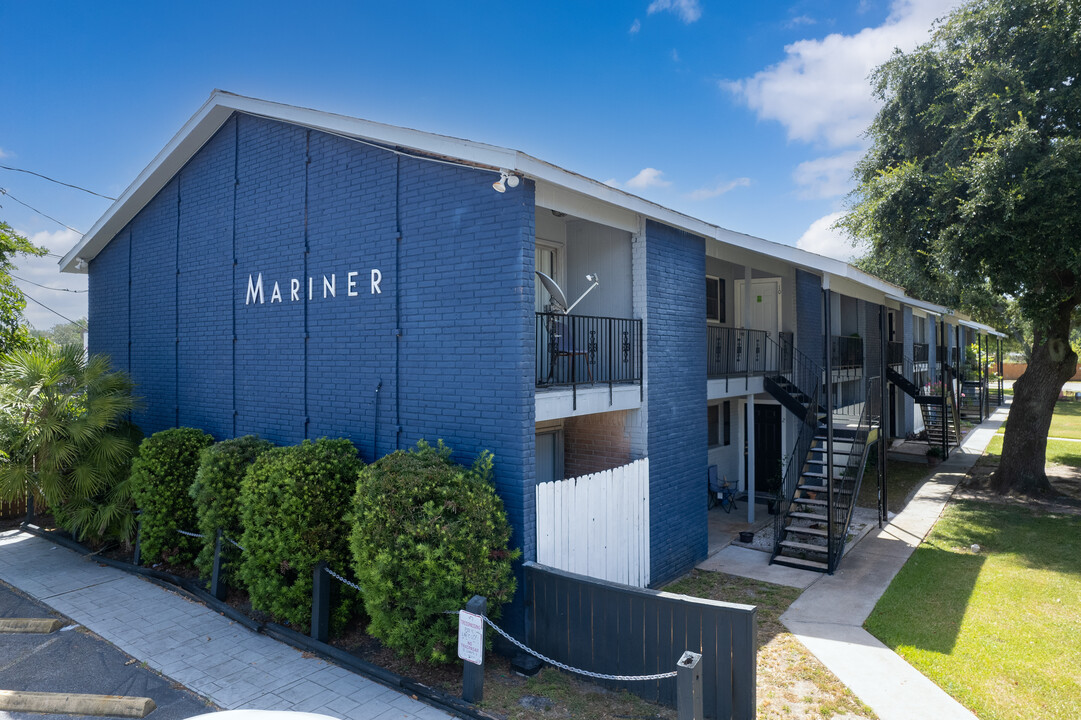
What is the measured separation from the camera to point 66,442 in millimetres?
9875

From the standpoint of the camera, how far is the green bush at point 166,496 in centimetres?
939

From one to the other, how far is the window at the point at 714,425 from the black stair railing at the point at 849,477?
2711 millimetres

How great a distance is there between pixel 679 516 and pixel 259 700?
6293 mm

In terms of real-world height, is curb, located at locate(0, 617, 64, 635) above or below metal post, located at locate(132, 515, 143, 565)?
below

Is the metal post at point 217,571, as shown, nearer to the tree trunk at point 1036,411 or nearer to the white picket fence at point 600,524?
the white picket fence at point 600,524

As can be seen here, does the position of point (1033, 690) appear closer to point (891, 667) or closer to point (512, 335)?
point (891, 667)

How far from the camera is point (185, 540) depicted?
9602 mm

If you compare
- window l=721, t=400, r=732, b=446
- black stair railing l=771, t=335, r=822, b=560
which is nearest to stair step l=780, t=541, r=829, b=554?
black stair railing l=771, t=335, r=822, b=560

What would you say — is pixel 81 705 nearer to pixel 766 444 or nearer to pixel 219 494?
pixel 219 494

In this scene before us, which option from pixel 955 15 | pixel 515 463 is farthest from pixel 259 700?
pixel 955 15

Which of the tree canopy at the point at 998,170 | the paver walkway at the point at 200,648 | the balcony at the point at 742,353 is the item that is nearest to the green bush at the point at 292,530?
the paver walkway at the point at 200,648

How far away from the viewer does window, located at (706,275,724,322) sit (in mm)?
14944

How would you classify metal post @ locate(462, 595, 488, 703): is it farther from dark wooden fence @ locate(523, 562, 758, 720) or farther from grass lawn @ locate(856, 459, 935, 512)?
grass lawn @ locate(856, 459, 935, 512)

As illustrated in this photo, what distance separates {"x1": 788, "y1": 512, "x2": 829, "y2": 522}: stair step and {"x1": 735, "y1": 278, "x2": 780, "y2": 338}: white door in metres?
5.82
